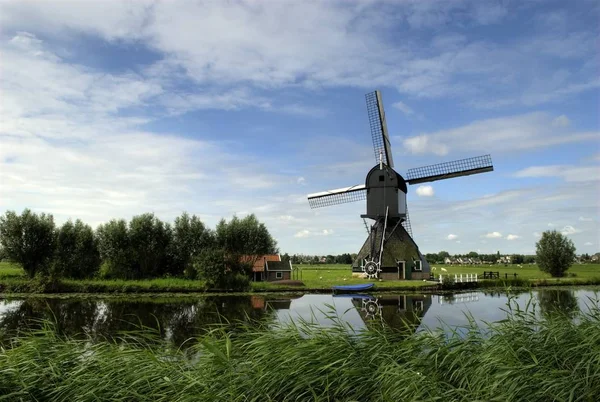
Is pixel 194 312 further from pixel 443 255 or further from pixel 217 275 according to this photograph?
pixel 443 255

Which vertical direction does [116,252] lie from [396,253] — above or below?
above

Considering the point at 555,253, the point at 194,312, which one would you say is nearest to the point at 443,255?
the point at 555,253

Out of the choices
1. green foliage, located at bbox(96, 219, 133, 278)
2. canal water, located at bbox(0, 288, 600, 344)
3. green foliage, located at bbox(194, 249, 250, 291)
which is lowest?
canal water, located at bbox(0, 288, 600, 344)

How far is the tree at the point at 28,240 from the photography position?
35.2m

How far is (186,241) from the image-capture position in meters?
38.2

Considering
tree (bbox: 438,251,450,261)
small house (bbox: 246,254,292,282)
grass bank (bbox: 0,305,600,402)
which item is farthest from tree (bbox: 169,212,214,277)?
tree (bbox: 438,251,450,261)

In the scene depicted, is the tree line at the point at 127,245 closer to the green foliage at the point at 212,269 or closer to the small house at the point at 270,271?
the green foliage at the point at 212,269

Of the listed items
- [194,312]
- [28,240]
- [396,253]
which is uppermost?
[28,240]

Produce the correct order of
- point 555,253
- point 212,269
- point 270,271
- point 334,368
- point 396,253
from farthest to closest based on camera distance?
point 555,253 → point 270,271 → point 396,253 → point 212,269 → point 334,368

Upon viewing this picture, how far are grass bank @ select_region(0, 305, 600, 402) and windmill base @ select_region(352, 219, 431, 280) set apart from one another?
29170 mm

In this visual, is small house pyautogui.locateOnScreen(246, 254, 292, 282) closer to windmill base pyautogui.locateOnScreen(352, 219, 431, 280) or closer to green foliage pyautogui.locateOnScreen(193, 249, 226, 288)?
windmill base pyautogui.locateOnScreen(352, 219, 431, 280)

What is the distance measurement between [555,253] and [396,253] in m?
21.8

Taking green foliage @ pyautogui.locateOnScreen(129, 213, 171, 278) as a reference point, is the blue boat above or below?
below

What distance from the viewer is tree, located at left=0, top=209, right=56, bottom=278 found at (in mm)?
35250
